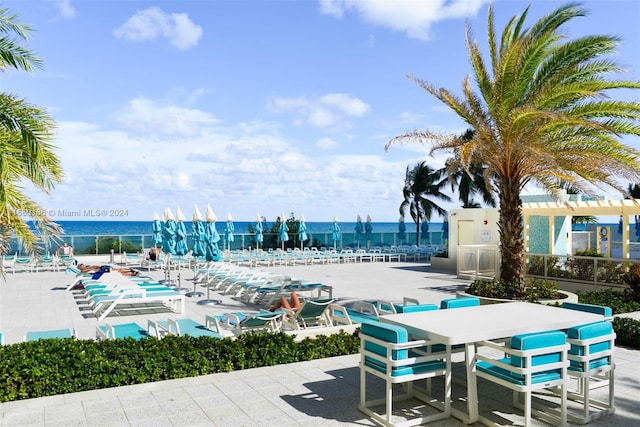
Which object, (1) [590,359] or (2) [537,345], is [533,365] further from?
(1) [590,359]

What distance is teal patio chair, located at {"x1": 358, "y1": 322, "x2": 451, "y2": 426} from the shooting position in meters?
4.45

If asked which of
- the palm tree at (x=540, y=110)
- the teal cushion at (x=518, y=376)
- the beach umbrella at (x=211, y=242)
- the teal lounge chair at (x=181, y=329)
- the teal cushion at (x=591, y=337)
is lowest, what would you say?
the teal lounge chair at (x=181, y=329)

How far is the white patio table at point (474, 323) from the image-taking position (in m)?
4.57

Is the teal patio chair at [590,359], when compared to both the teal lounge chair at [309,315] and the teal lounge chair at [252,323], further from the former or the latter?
the teal lounge chair at [309,315]

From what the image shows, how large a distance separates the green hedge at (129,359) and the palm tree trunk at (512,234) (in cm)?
492

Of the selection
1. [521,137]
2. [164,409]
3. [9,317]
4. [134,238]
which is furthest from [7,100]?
A: [134,238]

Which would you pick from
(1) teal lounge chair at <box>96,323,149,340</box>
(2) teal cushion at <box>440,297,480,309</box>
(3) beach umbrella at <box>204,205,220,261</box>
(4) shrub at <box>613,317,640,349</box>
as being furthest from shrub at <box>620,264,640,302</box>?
(1) teal lounge chair at <box>96,323,149,340</box>

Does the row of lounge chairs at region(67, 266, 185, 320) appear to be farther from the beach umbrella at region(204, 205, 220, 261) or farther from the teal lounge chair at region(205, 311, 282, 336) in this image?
the teal lounge chair at region(205, 311, 282, 336)

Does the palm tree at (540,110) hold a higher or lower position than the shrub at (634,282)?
higher

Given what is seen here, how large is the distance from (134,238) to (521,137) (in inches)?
791

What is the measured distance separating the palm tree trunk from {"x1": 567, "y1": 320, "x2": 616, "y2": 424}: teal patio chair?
5.46 metres

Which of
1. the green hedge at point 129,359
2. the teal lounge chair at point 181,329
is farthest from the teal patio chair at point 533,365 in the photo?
the teal lounge chair at point 181,329

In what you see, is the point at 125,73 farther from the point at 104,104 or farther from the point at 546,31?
the point at 546,31

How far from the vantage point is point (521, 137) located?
959cm
